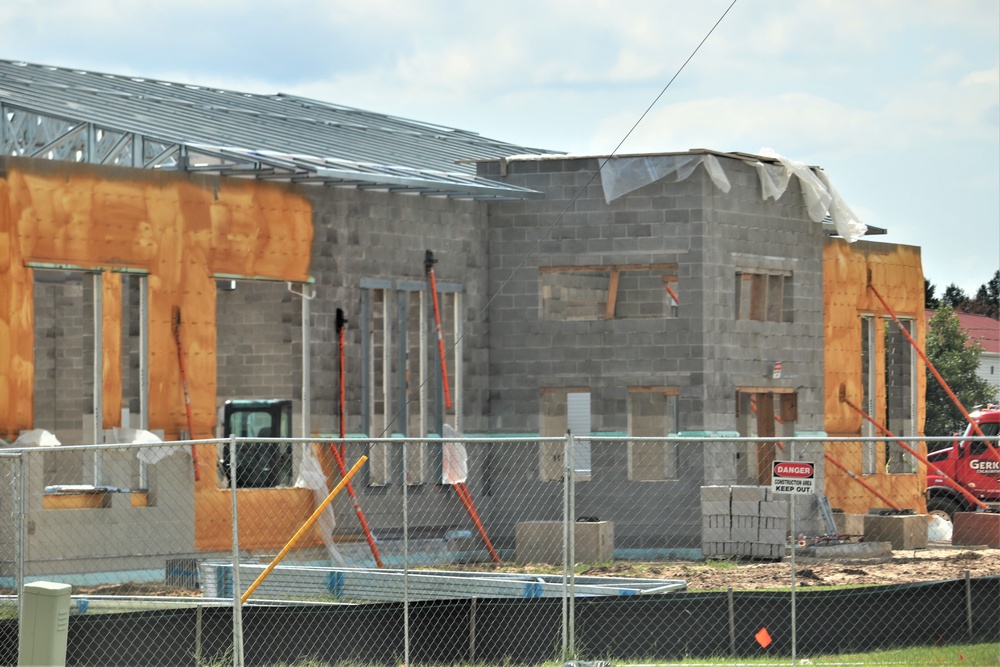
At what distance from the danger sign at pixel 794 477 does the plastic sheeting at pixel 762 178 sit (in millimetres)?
14179

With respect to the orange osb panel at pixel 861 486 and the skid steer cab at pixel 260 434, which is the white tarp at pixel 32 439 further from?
the orange osb panel at pixel 861 486

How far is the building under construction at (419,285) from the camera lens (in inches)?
907

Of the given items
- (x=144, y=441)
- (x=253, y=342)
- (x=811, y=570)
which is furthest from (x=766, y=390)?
(x=144, y=441)

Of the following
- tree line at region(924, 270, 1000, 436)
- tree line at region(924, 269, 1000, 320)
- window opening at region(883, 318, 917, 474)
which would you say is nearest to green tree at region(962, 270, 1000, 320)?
tree line at region(924, 269, 1000, 320)

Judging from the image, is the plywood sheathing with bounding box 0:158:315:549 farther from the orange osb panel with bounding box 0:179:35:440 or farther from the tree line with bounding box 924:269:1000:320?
the tree line with bounding box 924:269:1000:320

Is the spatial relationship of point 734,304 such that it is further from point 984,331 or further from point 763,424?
point 984,331

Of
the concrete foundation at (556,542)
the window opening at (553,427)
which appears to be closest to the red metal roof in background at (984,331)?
the window opening at (553,427)

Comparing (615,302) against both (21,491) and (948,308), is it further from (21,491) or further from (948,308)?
(948,308)

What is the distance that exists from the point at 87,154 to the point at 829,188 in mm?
13799

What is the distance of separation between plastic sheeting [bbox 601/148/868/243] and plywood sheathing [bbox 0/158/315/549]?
18.9 ft

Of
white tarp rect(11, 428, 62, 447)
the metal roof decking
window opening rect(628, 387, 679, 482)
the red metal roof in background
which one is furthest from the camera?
the red metal roof in background

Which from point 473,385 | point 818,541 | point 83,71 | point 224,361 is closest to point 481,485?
point 473,385

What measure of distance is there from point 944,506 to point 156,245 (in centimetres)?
1790

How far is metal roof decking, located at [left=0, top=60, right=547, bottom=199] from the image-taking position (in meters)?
23.9
